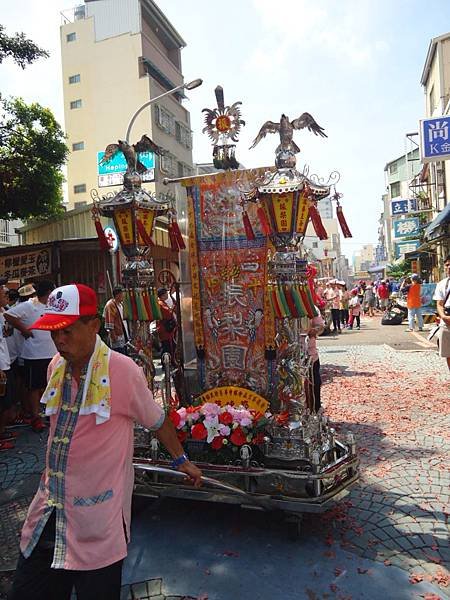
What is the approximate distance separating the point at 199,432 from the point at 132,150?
2924 millimetres

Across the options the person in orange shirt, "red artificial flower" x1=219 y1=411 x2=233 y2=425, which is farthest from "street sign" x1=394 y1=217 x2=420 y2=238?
"red artificial flower" x1=219 y1=411 x2=233 y2=425

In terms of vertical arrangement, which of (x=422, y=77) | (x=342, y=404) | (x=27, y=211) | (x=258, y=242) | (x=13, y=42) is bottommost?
(x=342, y=404)

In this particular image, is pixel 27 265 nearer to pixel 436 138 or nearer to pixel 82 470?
pixel 82 470

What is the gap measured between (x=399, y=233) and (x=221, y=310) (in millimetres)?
18140

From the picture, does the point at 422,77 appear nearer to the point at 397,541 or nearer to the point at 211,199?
the point at 211,199

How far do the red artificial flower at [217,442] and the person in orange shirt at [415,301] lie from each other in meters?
12.2

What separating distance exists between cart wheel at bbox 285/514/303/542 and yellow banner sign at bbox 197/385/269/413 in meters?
1.46

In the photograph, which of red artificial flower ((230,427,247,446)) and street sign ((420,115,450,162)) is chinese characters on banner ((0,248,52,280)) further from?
street sign ((420,115,450,162))

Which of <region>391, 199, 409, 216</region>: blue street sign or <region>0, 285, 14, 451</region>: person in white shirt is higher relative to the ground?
<region>391, 199, 409, 216</region>: blue street sign

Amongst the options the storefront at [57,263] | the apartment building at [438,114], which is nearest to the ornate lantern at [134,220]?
the storefront at [57,263]

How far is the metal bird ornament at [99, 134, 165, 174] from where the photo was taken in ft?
16.0

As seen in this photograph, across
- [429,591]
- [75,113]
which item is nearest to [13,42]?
[429,591]

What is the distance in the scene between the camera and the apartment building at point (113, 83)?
91.1 feet

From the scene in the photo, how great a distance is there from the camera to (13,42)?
419 inches
